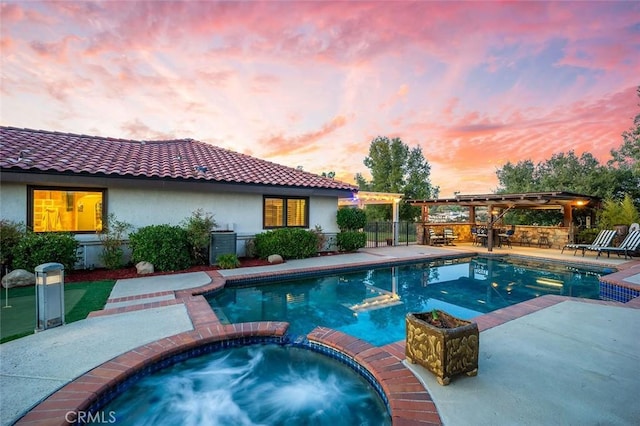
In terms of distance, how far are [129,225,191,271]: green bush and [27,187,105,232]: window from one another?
1.67m

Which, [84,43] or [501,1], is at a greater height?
[501,1]

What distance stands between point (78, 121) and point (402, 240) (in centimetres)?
1940

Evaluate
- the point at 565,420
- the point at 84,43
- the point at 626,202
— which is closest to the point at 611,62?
the point at 626,202

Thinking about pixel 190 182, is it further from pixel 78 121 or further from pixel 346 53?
pixel 78 121

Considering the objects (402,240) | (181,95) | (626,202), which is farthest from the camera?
(402,240)

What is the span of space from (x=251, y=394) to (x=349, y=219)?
426 inches

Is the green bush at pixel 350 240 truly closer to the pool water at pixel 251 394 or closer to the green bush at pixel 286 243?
the green bush at pixel 286 243

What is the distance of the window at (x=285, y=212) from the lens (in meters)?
12.9

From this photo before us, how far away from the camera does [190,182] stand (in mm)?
10266

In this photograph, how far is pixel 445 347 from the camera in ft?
10.2

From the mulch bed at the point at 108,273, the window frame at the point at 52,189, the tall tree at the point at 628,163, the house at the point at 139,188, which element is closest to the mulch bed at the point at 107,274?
the mulch bed at the point at 108,273

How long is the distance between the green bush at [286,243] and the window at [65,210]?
5.34 meters

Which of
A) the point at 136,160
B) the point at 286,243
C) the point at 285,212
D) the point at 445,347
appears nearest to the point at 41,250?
the point at 136,160

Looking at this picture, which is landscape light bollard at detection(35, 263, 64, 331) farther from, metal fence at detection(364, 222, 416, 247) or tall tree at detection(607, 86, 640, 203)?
tall tree at detection(607, 86, 640, 203)
